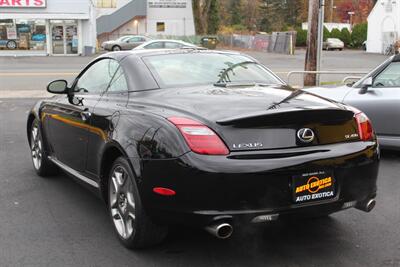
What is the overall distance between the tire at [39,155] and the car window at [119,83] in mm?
1626

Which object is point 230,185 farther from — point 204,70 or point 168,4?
point 168,4

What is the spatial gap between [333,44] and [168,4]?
18.5 meters

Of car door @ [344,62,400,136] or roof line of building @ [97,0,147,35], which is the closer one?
car door @ [344,62,400,136]

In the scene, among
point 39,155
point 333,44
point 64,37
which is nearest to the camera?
point 39,155

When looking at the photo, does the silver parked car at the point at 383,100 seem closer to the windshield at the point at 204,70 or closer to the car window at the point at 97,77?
the windshield at the point at 204,70

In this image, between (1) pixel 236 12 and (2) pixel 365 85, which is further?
(1) pixel 236 12

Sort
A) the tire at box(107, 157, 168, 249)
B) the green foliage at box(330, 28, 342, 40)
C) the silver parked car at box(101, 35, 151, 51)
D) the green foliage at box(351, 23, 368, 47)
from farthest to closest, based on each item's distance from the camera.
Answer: the green foliage at box(330, 28, 342, 40)
the green foliage at box(351, 23, 368, 47)
the silver parked car at box(101, 35, 151, 51)
the tire at box(107, 157, 168, 249)

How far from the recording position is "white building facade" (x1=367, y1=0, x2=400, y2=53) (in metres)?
48.2

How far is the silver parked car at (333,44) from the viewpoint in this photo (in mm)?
60125

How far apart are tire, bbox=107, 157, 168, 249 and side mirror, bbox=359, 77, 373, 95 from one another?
4.27 m

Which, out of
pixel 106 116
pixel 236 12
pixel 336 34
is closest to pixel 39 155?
pixel 106 116

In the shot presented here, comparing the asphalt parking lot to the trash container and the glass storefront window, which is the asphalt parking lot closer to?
the glass storefront window

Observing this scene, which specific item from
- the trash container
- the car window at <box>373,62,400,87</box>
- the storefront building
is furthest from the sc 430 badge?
the trash container

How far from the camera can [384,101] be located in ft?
23.8
